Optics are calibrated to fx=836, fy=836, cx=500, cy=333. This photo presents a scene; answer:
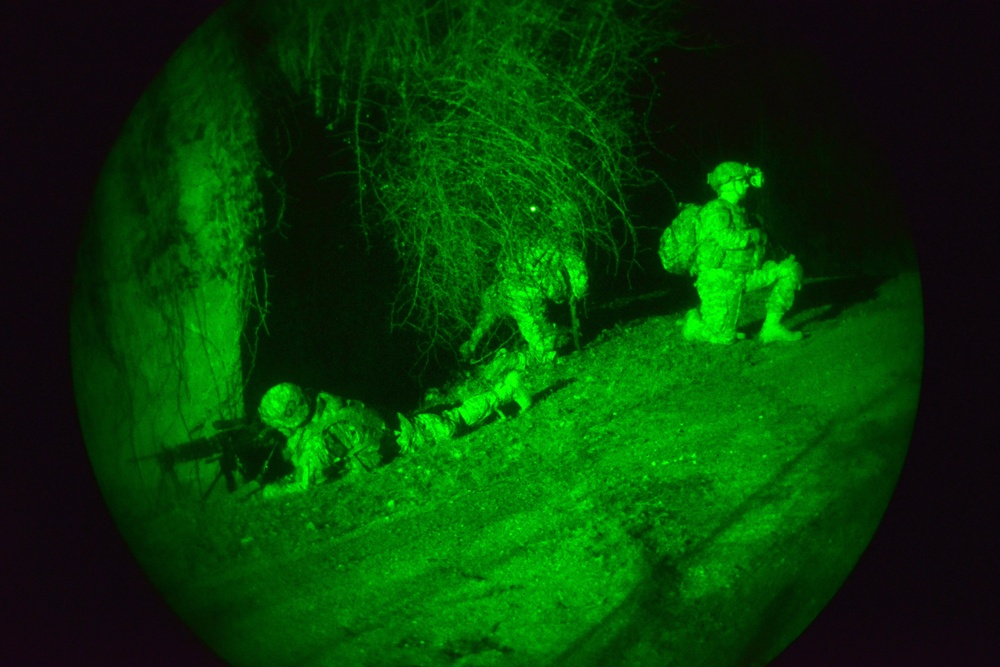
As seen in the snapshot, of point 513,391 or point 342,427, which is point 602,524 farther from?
point 342,427

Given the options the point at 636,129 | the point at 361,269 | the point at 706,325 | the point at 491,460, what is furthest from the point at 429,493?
the point at 636,129

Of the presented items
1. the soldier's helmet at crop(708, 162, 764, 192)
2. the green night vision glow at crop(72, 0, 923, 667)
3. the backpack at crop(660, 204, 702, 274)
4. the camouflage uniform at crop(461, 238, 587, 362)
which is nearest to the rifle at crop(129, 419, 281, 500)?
the green night vision glow at crop(72, 0, 923, 667)

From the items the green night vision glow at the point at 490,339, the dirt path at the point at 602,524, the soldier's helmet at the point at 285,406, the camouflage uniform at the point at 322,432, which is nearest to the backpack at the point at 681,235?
the green night vision glow at the point at 490,339

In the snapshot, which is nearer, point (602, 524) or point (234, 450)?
point (602, 524)

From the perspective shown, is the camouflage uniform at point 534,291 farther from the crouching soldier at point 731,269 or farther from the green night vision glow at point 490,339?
the crouching soldier at point 731,269

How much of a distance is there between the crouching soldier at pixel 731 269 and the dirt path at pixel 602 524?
52 mm

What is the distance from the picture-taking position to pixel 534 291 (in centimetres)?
194

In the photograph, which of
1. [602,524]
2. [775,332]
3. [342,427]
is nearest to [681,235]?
[775,332]

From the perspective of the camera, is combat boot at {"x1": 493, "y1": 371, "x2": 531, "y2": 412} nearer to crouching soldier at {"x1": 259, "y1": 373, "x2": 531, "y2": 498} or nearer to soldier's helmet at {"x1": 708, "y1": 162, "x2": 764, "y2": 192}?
crouching soldier at {"x1": 259, "y1": 373, "x2": 531, "y2": 498}

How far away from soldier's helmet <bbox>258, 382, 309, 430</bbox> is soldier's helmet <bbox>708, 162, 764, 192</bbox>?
106 cm

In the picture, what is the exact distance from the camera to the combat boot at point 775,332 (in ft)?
6.56

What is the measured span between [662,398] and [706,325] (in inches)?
8.2

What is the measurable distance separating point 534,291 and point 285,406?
0.63 m

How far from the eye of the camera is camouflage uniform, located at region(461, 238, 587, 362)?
1.92m
